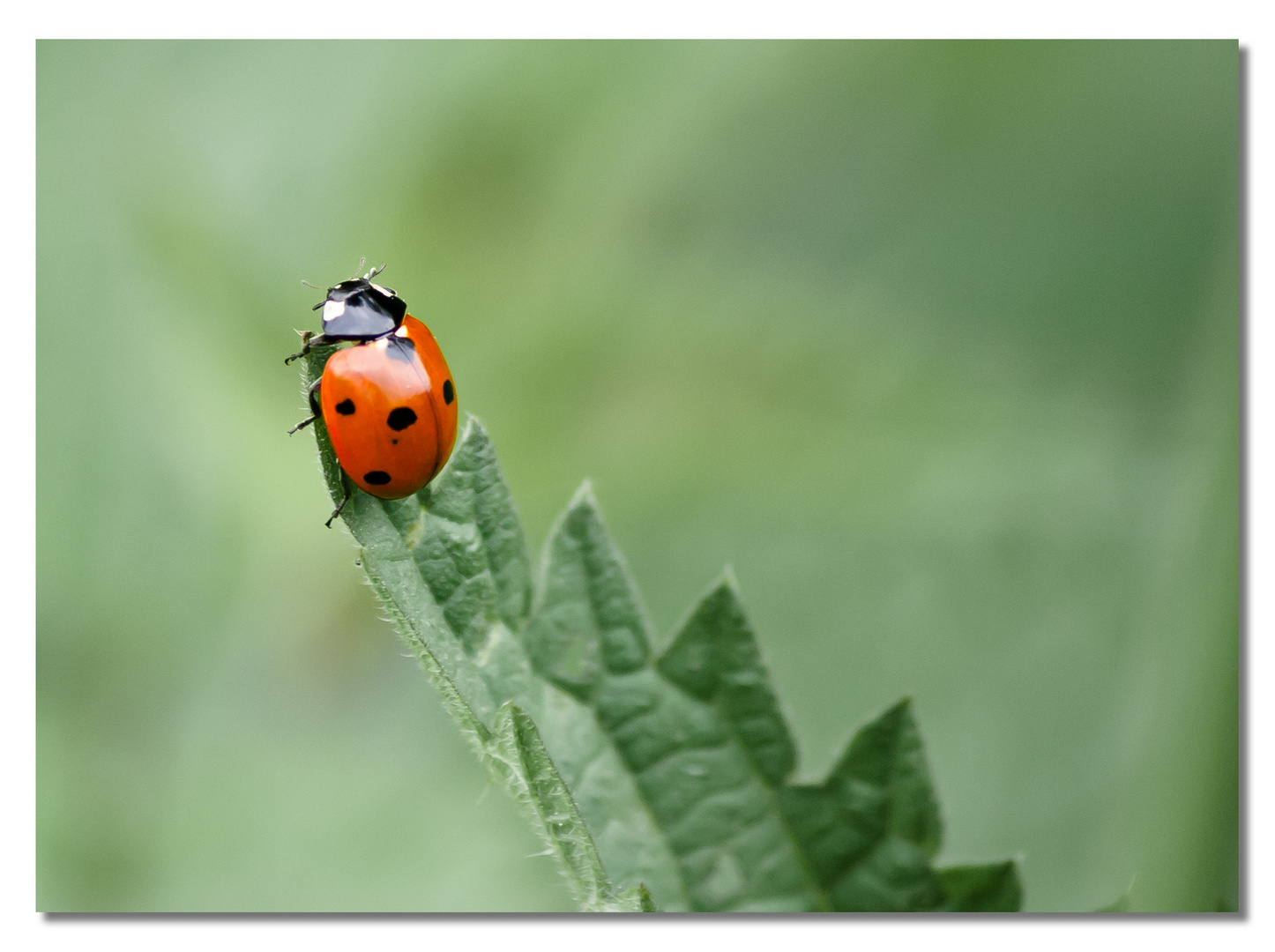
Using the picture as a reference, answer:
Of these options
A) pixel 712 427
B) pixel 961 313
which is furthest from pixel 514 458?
pixel 961 313

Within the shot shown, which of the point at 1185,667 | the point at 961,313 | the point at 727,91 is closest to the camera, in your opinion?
the point at 1185,667

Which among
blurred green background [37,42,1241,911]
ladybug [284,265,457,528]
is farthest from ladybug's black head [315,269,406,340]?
blurred green background [37,42,1241,911]

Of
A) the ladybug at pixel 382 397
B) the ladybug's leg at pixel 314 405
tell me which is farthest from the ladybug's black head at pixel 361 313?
the ladybug's leg at pixel 314 405

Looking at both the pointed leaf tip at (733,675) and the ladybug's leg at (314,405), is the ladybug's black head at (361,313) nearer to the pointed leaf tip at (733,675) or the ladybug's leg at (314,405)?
the ladybug's leg at (314,405)

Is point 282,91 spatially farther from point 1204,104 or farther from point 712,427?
point 1204,104

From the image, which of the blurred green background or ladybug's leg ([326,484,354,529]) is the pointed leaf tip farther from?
the blurred green background

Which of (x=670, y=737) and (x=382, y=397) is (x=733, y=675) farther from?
(x=382, y=397)

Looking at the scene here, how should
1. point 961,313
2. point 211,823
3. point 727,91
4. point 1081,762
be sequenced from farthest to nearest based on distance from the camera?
point 961,313
point 727,91
point 1081,762
point 211,823
